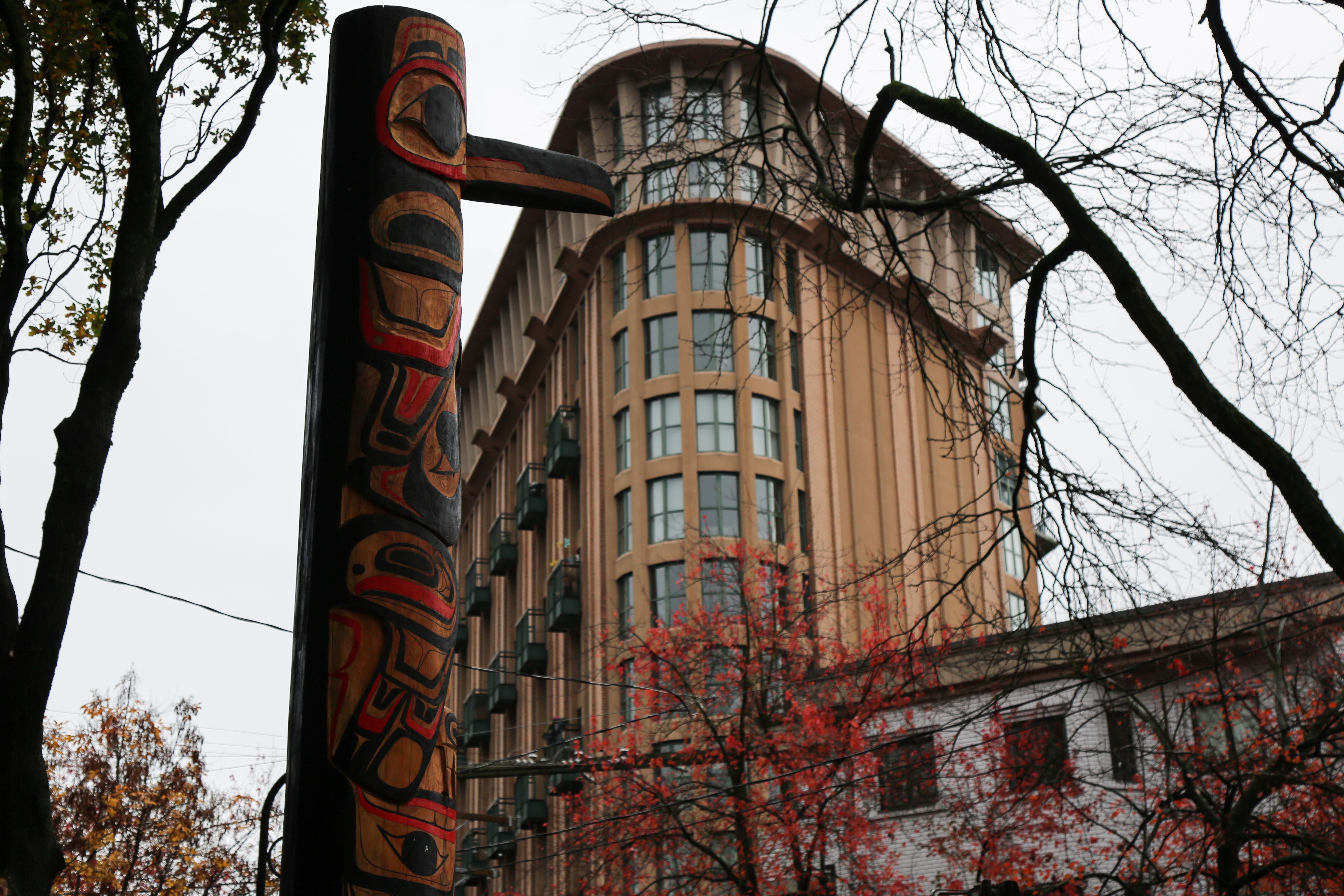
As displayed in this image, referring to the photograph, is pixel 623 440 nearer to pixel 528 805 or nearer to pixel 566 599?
pixel 566 599

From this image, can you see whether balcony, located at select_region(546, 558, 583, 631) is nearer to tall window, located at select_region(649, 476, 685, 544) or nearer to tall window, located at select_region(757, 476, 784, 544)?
tall window, located at select_region(649, 476, 685, 544)

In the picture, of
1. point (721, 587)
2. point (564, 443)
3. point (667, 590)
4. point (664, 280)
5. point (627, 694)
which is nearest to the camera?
point (721, 587)

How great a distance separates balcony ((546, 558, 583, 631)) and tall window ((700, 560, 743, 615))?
5929 mm

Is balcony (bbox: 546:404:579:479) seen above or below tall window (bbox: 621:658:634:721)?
above

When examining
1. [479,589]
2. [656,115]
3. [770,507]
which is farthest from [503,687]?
[656,115]

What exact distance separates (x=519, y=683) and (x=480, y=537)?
12.6 m

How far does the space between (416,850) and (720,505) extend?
108ft

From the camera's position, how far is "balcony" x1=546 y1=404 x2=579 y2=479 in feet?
139

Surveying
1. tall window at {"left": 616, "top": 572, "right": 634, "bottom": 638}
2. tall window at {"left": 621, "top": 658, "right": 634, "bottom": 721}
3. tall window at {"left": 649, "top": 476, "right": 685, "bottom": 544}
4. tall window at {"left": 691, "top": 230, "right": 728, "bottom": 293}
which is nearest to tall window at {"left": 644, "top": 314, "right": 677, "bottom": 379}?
tall window at {"left": 691, "top": 230, "right": 728, "bottom": 293}

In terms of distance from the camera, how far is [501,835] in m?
42.7

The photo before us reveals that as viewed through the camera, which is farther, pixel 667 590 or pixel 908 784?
pixel 667 590

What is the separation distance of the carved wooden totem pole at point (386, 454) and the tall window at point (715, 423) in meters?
32.0

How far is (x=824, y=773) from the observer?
74.1 feet

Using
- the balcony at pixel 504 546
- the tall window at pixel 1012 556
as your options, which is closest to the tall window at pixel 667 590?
the tall window at pixel 1012 556
